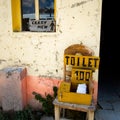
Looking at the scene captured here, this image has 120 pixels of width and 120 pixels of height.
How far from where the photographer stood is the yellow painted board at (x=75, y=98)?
323cm

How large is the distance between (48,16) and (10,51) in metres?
1.03

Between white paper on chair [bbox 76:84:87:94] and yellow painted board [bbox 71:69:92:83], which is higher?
yellow painted board [bbox 71:69:92:83]

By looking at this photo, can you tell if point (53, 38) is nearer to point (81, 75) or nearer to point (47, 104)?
point (81, 75)

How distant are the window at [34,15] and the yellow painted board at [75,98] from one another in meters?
1.38

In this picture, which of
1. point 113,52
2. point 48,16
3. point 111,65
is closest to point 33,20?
point 48,16

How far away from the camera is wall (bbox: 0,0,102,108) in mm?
3750

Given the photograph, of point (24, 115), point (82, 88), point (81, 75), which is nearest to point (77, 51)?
point (81, 75)

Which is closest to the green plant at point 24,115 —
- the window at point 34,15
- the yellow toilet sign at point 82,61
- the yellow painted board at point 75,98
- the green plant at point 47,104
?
the green plant at point 47,104

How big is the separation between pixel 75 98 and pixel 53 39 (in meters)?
1.26

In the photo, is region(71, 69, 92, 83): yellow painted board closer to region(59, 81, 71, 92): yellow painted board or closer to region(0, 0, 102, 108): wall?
region(59, 81, 71, 92): yellow painted board

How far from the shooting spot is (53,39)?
13.1 ft

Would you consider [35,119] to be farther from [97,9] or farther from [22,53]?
[97,9]

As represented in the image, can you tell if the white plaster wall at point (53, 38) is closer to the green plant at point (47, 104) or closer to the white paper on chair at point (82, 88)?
the green plant at point (47, 104)

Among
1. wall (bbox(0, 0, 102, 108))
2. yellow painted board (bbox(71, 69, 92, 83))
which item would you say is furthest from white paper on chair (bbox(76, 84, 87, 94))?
wall (bbox(0, 0, 102, 108))
